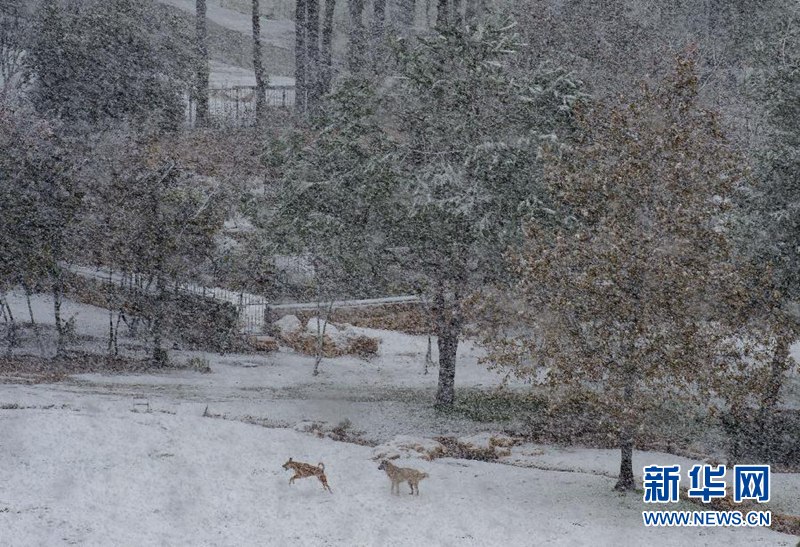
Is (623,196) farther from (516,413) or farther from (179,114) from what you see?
(179,114)

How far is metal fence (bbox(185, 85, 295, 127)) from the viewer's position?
136 ft

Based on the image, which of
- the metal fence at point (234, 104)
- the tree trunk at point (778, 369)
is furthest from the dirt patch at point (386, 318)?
the metal fence at point (234, 104)

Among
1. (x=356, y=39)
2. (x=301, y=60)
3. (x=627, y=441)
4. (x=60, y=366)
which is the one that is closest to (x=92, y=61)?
(x=301, y=60)

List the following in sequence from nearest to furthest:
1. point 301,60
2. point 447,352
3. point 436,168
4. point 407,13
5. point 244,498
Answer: point 244,498
point 436,168
point 447,352
point 301,60
point 407,13

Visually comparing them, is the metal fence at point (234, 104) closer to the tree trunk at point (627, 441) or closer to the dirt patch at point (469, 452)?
the dirt patch at point (469, 452)

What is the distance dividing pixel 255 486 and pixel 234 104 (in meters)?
31.6

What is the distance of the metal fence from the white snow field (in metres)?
21.7

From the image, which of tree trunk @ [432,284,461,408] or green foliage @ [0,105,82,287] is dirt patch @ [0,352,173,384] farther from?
tree trunk @ [432,284,461,408]

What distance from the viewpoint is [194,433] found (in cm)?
1719

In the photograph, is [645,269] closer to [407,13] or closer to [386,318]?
[386,318]

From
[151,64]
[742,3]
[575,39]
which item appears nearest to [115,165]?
[151,64]

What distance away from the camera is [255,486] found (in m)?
15.2

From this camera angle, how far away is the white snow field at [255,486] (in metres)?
13.4

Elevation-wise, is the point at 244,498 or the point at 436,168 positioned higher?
the point at 436,168
